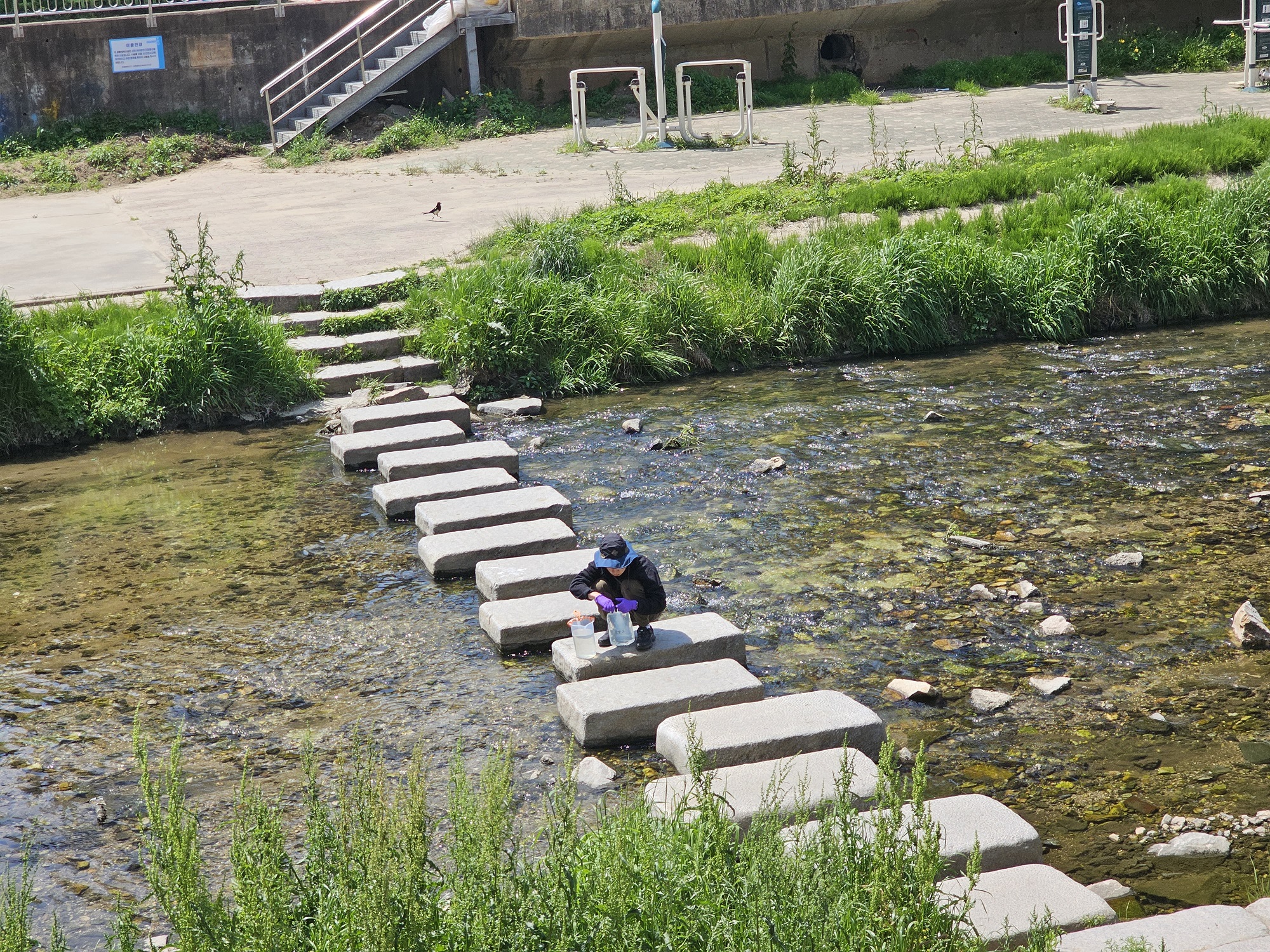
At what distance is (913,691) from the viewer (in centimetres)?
525

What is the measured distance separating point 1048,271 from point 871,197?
2.33 metres

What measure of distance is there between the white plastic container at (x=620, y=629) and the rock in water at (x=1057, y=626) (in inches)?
78.0

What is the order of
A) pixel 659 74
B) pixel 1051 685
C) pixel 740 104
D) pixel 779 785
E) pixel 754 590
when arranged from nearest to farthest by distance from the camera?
pixel 779 785, pixel 1051 685, pixel 754 590, pixel 659 74, pixel 740 104

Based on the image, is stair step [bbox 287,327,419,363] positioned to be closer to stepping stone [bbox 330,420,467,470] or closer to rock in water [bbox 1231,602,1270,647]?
stepping stone [bbox 330,420,467,470]

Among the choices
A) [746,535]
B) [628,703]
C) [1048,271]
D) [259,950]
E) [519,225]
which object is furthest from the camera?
[519,225]

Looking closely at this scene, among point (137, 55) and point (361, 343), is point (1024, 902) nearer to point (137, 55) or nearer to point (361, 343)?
point (361, 343)

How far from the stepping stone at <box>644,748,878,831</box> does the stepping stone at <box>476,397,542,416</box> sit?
18.7 feet

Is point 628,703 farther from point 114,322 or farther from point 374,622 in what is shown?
point 114,322

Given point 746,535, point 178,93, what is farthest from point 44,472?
point 178,93

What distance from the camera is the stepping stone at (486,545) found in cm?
675

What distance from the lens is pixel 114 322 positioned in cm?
1034

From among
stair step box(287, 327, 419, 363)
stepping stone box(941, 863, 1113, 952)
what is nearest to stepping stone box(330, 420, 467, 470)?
stair step box(287, 327, 419, 363)

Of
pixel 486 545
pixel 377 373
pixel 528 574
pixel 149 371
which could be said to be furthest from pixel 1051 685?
pixel 149 371

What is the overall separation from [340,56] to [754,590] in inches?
742
